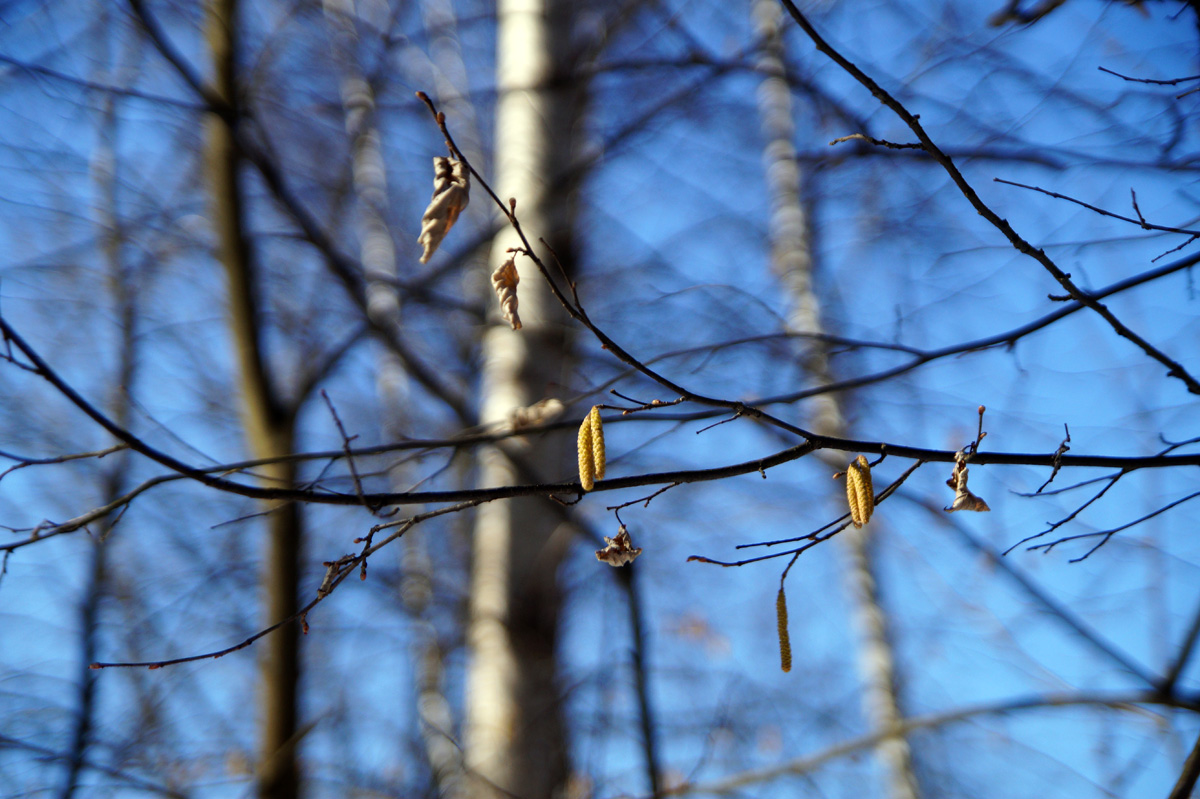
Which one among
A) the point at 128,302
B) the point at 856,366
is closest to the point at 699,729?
the point at 856,366

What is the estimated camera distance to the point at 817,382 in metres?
3.26

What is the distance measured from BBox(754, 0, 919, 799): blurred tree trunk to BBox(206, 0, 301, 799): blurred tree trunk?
1.94m

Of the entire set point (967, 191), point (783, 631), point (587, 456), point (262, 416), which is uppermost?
point (262, 416)

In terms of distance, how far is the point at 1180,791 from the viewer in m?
1.11

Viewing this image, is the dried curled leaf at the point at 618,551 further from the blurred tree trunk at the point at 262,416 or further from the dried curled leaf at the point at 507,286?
the blurred tree trunk at the point at 262,416

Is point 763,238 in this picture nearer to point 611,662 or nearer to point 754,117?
point 754,117

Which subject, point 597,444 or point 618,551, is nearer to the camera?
point 597,444

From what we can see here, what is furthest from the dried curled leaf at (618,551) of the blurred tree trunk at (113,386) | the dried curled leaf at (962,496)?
the blurred tree trunk at (113,386)

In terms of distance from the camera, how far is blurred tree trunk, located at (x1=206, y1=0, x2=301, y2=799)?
2654 mm

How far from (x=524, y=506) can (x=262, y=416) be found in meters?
1.19

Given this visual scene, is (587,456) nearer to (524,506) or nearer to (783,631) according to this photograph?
(783,631)

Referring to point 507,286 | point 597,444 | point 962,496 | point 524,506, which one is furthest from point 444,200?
point 524,506

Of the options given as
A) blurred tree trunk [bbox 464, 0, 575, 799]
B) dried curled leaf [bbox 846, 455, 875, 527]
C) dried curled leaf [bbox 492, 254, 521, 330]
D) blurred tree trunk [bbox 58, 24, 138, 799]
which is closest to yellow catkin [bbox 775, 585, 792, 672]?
dried curled leaf [bbox 846, 455, 875, 527]

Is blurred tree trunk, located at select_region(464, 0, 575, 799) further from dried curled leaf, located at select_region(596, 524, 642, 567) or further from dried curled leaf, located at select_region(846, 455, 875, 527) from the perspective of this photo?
dried curled leaf, located at select_region(846, 455, 875, 527)
